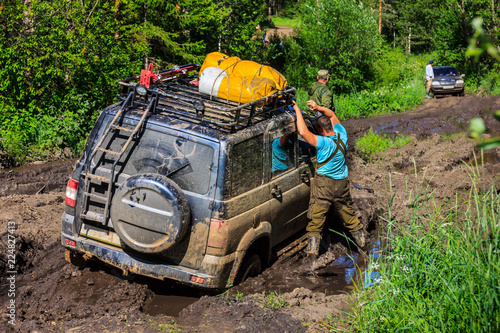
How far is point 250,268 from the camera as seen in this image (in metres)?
5.37

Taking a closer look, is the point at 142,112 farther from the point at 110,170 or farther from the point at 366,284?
the point at 366,284

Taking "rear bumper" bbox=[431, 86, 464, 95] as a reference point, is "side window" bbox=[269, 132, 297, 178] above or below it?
above

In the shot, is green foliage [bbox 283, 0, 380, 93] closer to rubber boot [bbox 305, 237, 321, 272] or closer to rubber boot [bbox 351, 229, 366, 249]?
rubber boot [bbox 351, 229, 366, 249]

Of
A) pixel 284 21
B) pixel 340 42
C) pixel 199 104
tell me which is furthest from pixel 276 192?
pixel 284 21

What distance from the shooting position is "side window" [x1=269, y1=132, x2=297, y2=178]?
5.57 meters

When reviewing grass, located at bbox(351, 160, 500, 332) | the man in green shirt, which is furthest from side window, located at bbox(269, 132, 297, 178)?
the man in green shirt

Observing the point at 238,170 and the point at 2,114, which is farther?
the point at 2,114

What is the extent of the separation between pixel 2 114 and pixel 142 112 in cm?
783

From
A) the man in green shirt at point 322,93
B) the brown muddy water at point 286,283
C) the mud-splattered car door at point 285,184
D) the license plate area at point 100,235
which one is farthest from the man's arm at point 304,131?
the man in green shirt at point 322,93

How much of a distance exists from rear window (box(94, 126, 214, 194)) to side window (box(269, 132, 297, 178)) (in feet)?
3.21

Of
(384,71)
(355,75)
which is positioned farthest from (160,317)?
(384,71)

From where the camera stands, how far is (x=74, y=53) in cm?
1205

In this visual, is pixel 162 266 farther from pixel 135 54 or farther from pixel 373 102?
pixel 373 102

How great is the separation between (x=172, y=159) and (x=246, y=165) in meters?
0.74
